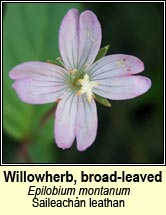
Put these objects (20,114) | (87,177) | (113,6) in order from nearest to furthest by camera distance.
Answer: (87,177) → (20,114) → (113,6)

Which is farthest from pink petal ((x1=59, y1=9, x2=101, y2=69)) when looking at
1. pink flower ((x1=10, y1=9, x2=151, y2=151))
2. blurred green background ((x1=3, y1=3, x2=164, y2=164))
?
blurred green background ((x1=3, y1=3, x2=164, y2=164))

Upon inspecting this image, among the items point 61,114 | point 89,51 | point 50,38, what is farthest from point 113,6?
point 61,114

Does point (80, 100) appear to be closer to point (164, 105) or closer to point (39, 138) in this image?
point (39, 138)

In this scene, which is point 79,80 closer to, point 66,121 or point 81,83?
point 81,83

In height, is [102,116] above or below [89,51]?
below

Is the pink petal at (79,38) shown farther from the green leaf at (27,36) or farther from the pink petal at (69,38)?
the green leaf at (27,36)

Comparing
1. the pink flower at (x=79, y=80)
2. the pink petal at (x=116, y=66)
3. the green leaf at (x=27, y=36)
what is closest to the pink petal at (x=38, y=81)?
the pink flower at (x=79, y=80)
